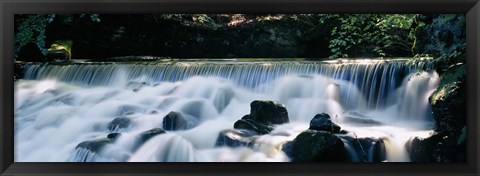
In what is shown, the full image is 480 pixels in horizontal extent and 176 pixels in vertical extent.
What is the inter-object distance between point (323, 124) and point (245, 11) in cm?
100

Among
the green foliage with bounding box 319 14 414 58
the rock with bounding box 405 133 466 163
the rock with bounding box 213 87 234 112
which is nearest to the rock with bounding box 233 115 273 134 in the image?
the rock with bounding box 213 87 234 112

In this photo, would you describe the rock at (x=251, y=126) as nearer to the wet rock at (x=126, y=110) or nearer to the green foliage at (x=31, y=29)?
the wet rock at (x=126, y=110)

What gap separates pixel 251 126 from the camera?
A: 171 inches

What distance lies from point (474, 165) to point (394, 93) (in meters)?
0.76

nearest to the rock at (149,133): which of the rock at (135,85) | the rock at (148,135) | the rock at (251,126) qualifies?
the rock at (148,135)

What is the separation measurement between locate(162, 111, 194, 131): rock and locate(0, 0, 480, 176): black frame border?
0.95 feet

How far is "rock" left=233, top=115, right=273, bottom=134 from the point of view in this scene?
Result: 4.34 metres

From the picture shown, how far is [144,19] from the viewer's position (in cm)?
441

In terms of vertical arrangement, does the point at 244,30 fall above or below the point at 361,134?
above

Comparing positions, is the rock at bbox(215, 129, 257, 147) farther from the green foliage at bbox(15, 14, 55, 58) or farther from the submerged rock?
the green foliage at bbox(15, 14, 55, 58)

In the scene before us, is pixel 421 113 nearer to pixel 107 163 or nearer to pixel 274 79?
pixel 274 79

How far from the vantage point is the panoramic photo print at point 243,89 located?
14.1ft

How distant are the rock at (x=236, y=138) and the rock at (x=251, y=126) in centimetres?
3

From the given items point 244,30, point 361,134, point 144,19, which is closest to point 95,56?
point 144,19
